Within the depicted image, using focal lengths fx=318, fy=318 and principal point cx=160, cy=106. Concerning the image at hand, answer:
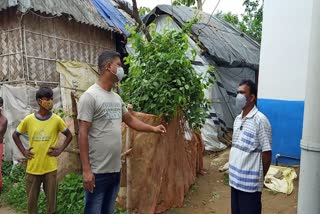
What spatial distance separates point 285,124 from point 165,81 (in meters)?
3.08

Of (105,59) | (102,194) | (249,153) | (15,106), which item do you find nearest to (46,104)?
(105,59)

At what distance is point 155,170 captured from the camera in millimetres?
3980

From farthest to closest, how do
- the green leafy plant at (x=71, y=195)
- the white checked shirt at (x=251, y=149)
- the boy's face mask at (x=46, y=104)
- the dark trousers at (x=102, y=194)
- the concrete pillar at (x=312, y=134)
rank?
the green leafy plant at (x=71, y=195) → the boy's face mask at (x=46, y=104) → the white checked shirt at (x=251, y=149) → the dark trousers at (x=102, y=194) → the concrete pillar at (x=312, y=134)

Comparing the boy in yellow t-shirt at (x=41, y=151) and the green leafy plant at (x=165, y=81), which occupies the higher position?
the green leafy plant at (x=165, y=81)

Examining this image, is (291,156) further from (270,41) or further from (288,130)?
(270,41)

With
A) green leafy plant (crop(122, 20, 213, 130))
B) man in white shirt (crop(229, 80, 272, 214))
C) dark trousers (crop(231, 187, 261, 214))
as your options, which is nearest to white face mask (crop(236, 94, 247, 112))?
man in white shirt (crop(229, 80, 272, 214))

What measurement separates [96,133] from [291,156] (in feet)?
14.9

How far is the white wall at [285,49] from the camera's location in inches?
224

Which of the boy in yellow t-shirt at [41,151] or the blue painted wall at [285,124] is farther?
the blue painted wall at [285,124]

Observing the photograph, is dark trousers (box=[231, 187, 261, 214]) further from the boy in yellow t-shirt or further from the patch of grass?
the boy in yellow t-shirt

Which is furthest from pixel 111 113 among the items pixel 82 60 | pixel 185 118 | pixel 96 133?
pixel 82 60

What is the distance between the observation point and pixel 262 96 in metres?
6.24

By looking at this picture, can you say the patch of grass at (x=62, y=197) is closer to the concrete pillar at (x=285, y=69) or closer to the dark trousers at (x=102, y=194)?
the dark trousers at (x=102, y=194)

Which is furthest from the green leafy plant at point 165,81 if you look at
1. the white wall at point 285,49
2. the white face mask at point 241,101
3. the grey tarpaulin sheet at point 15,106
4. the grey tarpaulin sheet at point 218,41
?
the grey tarpaulin sheet at point 218,41
